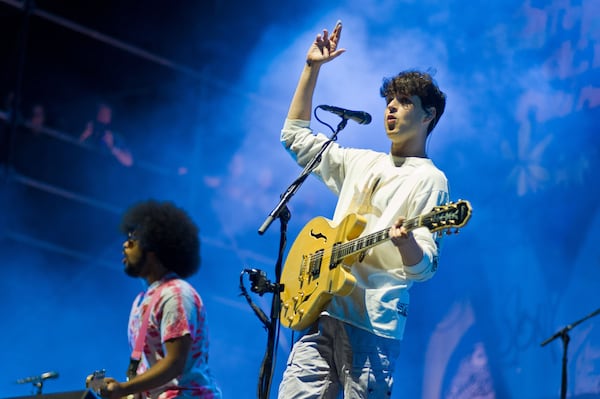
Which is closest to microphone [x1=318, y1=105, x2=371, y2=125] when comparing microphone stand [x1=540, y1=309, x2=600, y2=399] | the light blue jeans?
the light blue jeans

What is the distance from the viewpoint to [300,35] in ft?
23.9

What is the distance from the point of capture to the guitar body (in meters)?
3.70

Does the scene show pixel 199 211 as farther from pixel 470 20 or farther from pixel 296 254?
pixel 296 254

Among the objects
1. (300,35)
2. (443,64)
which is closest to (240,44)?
(300,35)

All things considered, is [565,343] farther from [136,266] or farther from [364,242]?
[136,266]

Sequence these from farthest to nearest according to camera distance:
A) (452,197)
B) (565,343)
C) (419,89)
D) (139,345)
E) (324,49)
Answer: (452,197), (565,343), (324,49), (419,89), (139,345)

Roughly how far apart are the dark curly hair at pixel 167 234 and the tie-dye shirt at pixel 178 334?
9.4 inches

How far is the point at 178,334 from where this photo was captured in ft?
11.9

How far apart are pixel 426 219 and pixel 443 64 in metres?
3.24

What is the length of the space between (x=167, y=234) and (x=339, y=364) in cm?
107

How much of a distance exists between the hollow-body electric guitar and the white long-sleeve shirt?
0.33ft

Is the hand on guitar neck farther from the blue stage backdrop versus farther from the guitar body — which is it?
the blue stage backdrop

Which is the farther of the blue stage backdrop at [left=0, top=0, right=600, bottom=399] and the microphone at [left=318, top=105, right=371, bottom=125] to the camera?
the blue stage backdrop at [left=0, top=0, right=600, bottom=399]

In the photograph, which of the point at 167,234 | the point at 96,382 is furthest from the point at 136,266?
the point at 96,382
